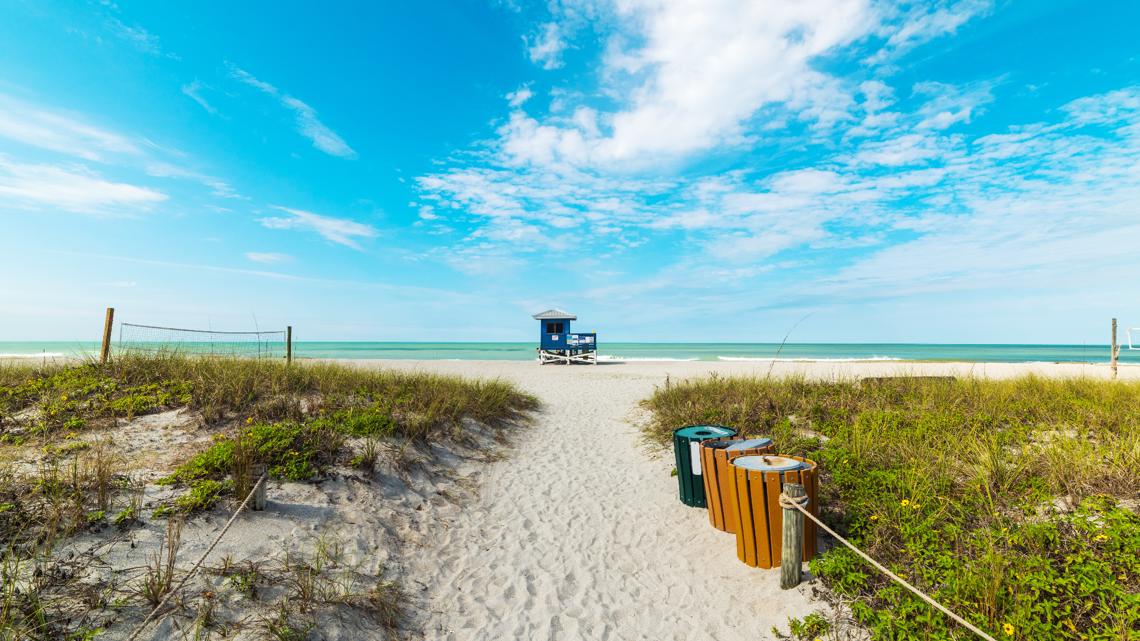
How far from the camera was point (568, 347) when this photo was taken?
2747 centimetres

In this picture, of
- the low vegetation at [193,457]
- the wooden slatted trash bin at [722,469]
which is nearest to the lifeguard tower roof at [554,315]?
the low vegetation at [193,457]

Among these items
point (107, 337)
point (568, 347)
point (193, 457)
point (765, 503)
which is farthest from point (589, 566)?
point (568, 347)

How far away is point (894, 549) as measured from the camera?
4.54 meters

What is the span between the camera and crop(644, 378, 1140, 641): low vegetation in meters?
3.50

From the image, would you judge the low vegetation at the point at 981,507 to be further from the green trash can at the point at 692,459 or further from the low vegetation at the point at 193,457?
the low vegetation at the point at 193,457

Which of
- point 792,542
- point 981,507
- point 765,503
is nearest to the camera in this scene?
point 792,542

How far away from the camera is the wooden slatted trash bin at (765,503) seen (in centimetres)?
456

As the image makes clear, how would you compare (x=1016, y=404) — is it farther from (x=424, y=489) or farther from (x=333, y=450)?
(x=333, y=450)

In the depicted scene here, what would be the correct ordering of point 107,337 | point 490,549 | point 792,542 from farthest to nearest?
point 107,337 → point 490,549 → point 792,542

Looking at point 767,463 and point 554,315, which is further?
point 554,315

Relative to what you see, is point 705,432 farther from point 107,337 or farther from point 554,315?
point 554,315

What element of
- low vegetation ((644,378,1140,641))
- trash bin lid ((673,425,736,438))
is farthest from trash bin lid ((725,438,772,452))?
low vegetation ((644,378,1140,641))

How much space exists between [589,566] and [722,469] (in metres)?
1.77

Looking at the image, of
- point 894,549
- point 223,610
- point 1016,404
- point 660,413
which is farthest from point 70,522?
point 1016,404
